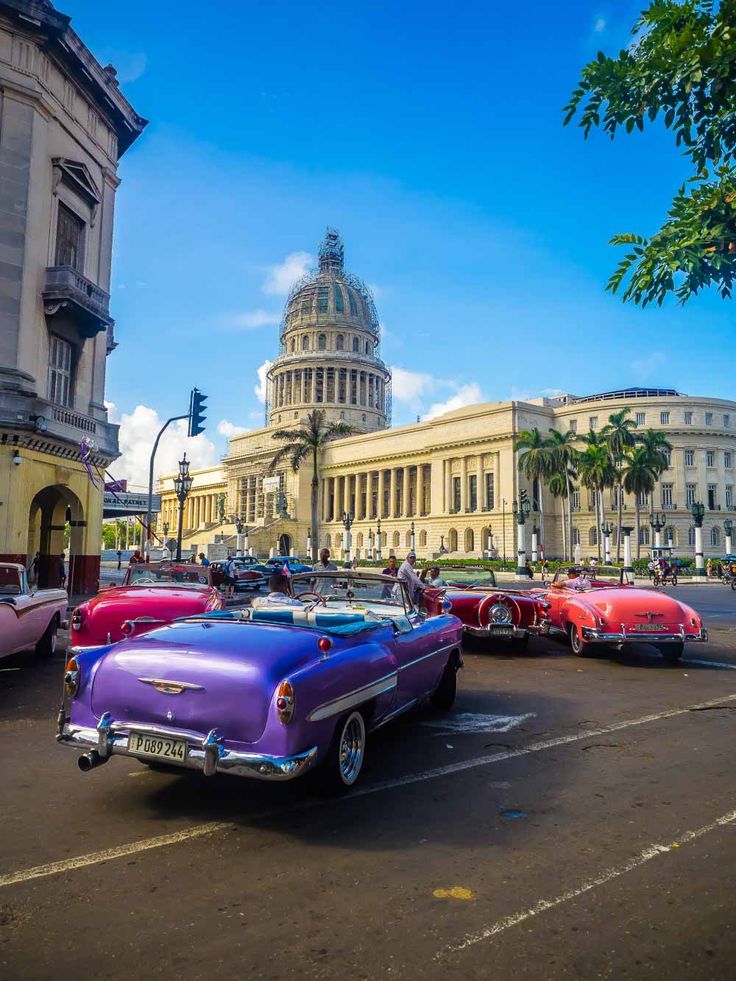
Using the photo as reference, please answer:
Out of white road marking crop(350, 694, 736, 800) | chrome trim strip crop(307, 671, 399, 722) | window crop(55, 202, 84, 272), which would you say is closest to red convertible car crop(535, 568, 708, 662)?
white road marking crop(350, 694, 736, 800)

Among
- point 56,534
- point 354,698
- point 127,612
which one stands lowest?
point 354,698

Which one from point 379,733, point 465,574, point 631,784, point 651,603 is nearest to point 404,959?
point 631,784

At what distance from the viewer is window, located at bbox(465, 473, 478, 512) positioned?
267ft

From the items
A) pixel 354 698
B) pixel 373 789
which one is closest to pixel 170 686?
pixel 354 698

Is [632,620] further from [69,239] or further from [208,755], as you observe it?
[69,239]

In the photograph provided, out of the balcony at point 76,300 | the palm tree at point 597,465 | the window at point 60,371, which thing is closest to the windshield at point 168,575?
the window at point 60,371

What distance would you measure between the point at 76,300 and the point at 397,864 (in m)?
21.0

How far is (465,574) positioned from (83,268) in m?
16.8

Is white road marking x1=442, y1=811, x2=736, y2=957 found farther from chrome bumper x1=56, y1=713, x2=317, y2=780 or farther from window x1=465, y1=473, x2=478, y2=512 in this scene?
window x1=465, y1=473, x2=478, y2=512

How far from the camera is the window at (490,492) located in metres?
79.3

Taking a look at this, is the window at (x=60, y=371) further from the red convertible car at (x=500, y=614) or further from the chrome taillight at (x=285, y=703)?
the chrome taillight at (x=285, y=703)

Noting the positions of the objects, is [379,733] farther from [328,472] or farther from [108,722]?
[328,472]

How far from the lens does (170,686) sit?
4.46 m

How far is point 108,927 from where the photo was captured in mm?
3158
